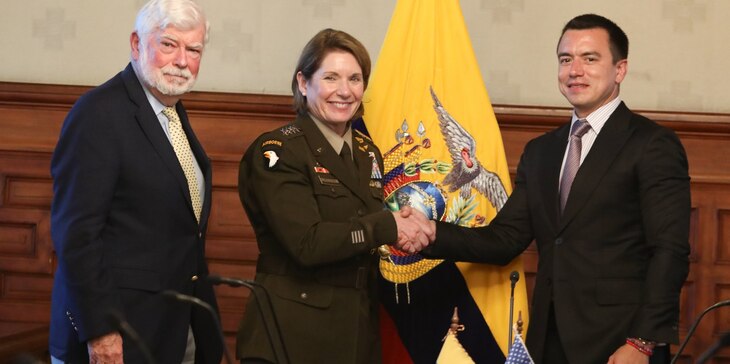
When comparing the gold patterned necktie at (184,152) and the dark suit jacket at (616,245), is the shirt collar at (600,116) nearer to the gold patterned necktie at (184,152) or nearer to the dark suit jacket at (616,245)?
the dark suit jacket at (616,245)

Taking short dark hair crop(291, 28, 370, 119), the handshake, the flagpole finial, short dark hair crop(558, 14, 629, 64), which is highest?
short dark hair crop(558, 14, 629, 64)

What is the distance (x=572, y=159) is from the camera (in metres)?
3.19

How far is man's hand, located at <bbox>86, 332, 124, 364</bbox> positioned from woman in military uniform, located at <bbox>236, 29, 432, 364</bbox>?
15.6 inches

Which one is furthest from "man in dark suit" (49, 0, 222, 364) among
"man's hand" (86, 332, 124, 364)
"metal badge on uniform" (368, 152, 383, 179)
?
"metal badge on uniform" (368, 152, 383, 179)

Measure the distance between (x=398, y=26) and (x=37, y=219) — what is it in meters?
1.85

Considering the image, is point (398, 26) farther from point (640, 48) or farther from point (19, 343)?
point (19, 343)

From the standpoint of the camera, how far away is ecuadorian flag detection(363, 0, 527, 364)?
3.40 m

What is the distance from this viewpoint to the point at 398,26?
359 cm

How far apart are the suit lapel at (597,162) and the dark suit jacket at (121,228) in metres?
1.17

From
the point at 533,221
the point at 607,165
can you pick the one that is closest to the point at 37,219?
the point at 533,221

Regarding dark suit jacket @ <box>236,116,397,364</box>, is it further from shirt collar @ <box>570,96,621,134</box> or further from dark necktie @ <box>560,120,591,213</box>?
shirt collar @ <box>570,96,621,134</box>

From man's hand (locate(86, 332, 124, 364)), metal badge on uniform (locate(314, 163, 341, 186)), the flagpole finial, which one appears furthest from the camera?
the flagpole finial

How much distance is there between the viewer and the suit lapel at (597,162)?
120 inches

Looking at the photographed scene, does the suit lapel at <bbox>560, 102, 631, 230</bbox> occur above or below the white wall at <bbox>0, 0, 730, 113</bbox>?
below
